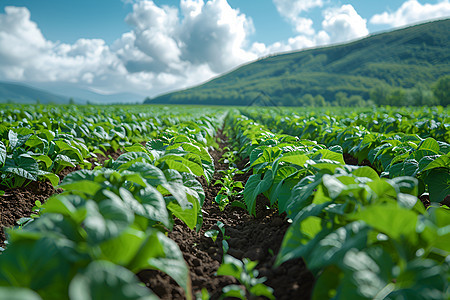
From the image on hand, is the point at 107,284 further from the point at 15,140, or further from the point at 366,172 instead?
the point at 15,140

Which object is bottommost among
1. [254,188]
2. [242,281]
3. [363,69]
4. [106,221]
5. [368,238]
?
[242,281]

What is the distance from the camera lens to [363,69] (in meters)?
127

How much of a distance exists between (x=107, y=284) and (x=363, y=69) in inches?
5769

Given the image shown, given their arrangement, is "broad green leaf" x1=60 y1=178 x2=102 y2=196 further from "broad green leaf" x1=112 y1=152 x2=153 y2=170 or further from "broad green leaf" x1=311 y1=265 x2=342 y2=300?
"broad green leaf" x1=311 y1=265 x2=342 y2=300

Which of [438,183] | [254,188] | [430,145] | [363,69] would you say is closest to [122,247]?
[254,188]

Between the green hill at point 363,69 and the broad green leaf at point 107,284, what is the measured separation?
302 ft

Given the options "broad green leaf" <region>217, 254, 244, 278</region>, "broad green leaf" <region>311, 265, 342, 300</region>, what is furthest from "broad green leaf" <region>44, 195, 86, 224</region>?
"broad green leaf" <region>311, 265, 342, 300</region>

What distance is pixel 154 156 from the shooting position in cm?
235

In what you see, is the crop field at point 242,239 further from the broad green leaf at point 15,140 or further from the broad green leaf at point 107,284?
the broad green leaf at point 15,140

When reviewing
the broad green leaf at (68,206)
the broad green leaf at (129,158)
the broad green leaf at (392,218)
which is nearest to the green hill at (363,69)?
the broad green leaf at (129,158)

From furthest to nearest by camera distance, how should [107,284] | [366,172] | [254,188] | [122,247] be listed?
[254,188]
[366,172]
[122,247]
[107,284]

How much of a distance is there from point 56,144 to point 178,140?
5.59 ft

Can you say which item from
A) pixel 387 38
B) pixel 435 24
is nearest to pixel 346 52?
pixel 387 38

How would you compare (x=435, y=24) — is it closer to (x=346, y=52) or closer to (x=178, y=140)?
(x=346, y=52)
